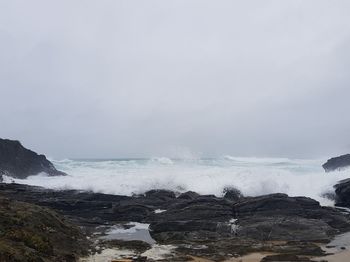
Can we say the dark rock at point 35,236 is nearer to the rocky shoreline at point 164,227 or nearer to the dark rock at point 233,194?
the rocky shoreline at point 164,227

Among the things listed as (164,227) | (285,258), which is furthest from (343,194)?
(285,258)

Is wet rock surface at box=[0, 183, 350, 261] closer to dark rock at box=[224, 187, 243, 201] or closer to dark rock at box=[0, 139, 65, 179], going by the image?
dark rock at box=[224, 187, 243, 201]

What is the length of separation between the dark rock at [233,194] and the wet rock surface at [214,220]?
10.5 feet

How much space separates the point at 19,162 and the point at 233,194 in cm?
2964

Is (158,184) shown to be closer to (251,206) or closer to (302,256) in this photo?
(251,206)

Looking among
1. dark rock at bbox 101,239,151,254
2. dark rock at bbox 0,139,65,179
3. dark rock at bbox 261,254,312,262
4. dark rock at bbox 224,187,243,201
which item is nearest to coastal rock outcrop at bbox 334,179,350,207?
dark rock at bbox 224,187,243,201

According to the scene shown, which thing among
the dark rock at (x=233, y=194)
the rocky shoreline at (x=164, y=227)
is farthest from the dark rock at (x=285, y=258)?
the dark rock at (x=233, y=194)

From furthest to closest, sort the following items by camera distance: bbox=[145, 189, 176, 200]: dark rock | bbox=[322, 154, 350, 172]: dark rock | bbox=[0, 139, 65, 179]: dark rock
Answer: bbox=[322, 154, 350, 172]: dark rock → bbox=[0, 139, 65, 179]: dark rock → bbox=[145, 189, 176, 200]: dark rock

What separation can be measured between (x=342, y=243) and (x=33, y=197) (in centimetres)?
1987

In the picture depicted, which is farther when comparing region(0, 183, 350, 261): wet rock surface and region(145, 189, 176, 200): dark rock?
region(145, 189, 176, 200): dark rock

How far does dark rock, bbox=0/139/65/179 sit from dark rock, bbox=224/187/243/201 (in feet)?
86.5

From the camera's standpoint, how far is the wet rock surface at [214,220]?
1984 centimetres

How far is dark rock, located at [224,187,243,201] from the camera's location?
107ft

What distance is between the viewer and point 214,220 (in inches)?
955
